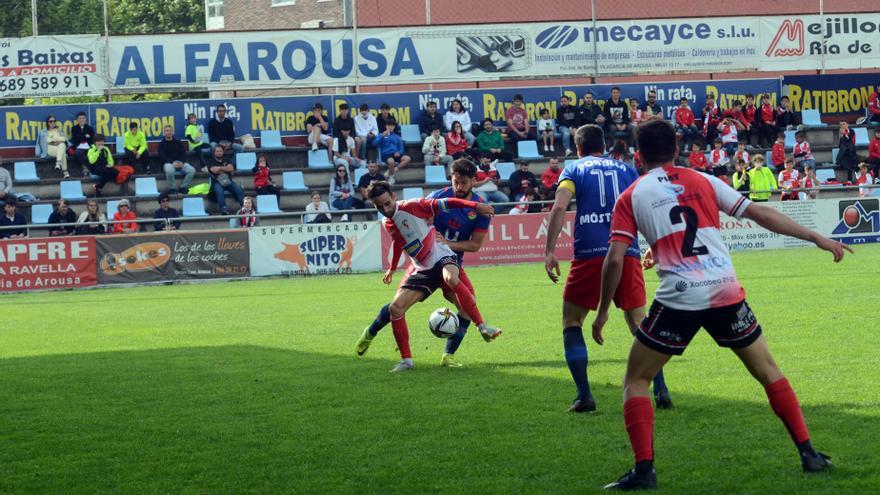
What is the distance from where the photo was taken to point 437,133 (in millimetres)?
30484

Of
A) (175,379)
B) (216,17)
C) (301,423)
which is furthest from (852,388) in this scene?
(216,17)

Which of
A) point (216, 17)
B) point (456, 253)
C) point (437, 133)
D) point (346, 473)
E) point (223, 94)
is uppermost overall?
point (216, 17)

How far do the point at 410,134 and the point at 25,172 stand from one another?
944 cm

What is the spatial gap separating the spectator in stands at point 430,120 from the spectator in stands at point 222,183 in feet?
16.4

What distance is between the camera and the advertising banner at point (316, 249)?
25.4 metres

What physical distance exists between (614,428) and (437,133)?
2298 cm

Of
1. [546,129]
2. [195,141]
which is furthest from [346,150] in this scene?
[546,129]

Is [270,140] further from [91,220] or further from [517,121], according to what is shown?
[91,220]

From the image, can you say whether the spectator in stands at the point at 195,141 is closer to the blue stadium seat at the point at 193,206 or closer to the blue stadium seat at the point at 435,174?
the blue stadium seat at the point at 193,206

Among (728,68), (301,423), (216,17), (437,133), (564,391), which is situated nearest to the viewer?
(301,423)

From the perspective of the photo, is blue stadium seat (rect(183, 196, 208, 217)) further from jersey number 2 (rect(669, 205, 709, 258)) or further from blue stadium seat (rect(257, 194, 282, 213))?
jersey number 2 (rect(669, 205, 709, 258))

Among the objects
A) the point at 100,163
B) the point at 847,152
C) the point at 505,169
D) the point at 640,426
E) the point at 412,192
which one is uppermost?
the point at 100,163

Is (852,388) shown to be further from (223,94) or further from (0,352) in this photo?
(223,94)

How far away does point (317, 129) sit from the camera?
30922 millimetres
